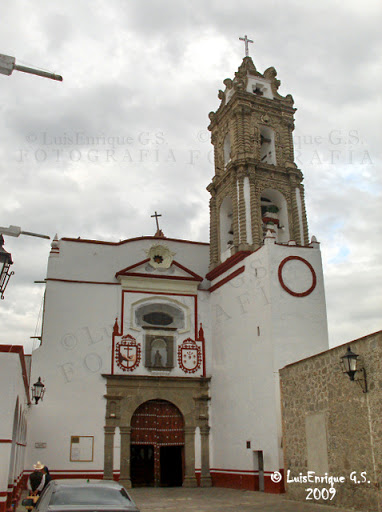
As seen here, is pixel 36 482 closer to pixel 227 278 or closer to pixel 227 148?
pixel 227 278

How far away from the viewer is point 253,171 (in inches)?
859

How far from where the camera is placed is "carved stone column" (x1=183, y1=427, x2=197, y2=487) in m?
20.2

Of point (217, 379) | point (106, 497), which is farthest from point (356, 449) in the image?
point (217, 379)

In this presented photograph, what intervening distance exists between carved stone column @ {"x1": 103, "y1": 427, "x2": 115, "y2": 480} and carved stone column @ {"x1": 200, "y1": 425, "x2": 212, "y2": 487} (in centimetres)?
350

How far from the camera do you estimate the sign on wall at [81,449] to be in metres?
19.4

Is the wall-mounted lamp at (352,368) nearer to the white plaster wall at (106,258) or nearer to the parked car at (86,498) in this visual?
the parked car at (86,498)

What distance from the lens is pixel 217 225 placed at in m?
23.3

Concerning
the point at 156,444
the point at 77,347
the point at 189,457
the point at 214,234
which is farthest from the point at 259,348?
the point at 77,347

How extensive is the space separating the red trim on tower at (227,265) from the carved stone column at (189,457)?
6.32 meters

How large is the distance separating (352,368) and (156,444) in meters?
12.4

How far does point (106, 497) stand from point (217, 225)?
57.9ft

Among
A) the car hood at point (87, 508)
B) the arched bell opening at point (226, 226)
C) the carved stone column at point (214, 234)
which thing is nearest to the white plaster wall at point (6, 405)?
the car hood at point (87, 508)

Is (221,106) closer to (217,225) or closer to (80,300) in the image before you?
(217,225)

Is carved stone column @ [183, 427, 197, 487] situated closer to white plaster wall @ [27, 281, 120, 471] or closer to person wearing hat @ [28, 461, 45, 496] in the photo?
white plaster wall @ [27, 281, 120, 471]
